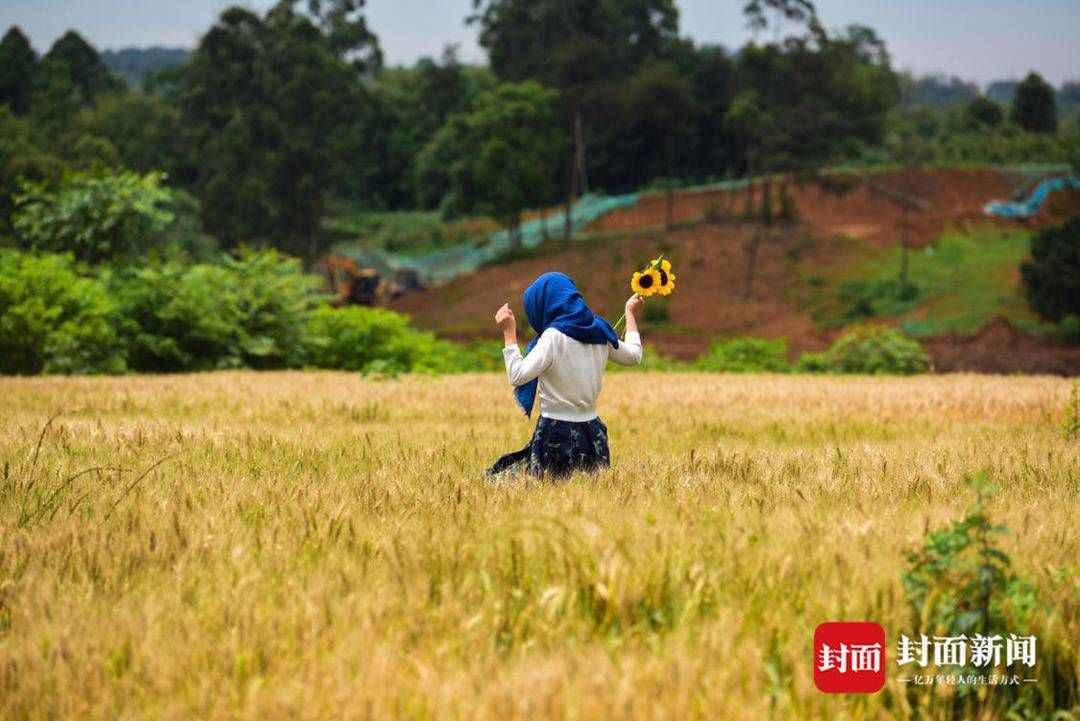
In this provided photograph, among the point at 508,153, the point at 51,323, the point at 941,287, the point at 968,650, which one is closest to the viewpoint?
the point at 968,650

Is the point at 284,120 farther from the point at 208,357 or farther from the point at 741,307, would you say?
the point at 208,357

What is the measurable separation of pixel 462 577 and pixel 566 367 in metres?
2.54

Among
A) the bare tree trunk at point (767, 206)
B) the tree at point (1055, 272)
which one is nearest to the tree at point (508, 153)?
the bare tree trunk at point (767, 206)

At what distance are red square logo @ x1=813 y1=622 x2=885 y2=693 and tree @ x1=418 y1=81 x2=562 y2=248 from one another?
5496 cm

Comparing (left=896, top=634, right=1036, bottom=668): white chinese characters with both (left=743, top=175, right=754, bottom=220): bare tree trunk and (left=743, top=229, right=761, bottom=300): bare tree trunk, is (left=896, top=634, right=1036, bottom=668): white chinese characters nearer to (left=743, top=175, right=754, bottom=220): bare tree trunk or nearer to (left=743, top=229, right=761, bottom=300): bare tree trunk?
(left=743, top=229, right=761, bottom=300): bare tree trunk

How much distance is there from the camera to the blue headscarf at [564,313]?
607 cm

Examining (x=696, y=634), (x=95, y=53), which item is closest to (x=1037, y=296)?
(x=696, y=634)

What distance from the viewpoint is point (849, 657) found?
314cm

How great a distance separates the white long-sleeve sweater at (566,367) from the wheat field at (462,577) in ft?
1.81

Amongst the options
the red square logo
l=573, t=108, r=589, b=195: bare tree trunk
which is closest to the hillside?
l=573, t=108, r=589, b=195: bare tree trunk

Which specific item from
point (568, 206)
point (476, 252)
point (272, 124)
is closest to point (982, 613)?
point (272, 124)

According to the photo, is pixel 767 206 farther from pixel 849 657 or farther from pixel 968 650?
pixel 849 657

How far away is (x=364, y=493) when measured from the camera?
502 centimetres

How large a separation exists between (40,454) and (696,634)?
474cm
